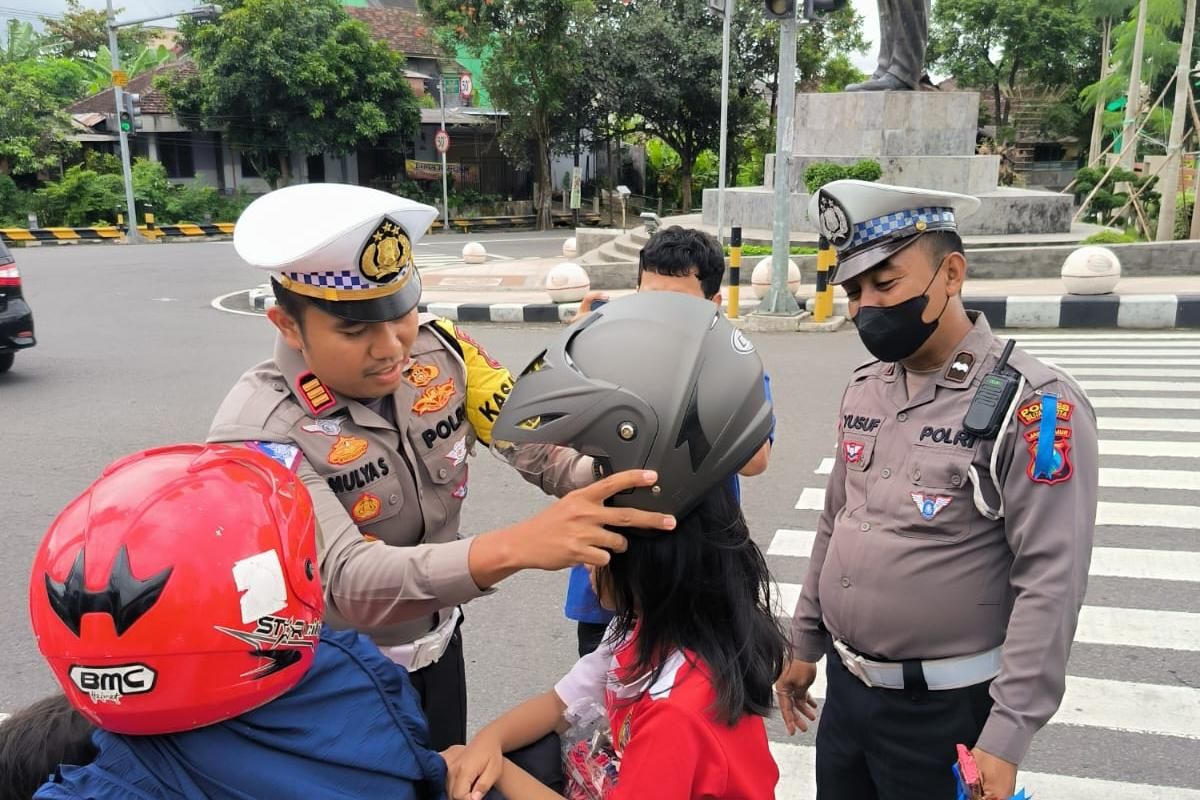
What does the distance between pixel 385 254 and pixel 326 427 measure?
0.34 m

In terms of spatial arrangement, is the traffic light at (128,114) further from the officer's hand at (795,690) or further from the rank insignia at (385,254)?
the officer's hand at (795,690)

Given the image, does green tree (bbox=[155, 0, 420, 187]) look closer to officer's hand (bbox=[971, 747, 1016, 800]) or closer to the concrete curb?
the concrete curb

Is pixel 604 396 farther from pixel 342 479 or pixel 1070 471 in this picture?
pixel 1070 471

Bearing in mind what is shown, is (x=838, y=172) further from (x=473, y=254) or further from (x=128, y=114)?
(x=128, y=114)

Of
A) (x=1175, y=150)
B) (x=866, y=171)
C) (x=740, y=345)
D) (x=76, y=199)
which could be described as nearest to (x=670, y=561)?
(x=740, y=345)

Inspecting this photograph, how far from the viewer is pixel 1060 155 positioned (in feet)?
135

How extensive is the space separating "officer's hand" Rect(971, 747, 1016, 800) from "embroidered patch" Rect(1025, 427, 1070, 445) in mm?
546

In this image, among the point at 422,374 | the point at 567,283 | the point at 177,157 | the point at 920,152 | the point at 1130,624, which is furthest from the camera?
the point at 177,157

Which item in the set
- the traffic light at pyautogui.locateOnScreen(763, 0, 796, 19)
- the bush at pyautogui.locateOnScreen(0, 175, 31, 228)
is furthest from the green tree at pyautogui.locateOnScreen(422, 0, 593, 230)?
the traffic light at pyautogui.locateOnScreen(763, 0, 796, 19)

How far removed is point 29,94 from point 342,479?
1120 inches

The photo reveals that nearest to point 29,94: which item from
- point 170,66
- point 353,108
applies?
point 170,66

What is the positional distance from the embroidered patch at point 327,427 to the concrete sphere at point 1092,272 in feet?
31.7

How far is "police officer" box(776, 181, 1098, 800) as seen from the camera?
5.33ft

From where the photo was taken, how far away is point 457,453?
1851 mm
